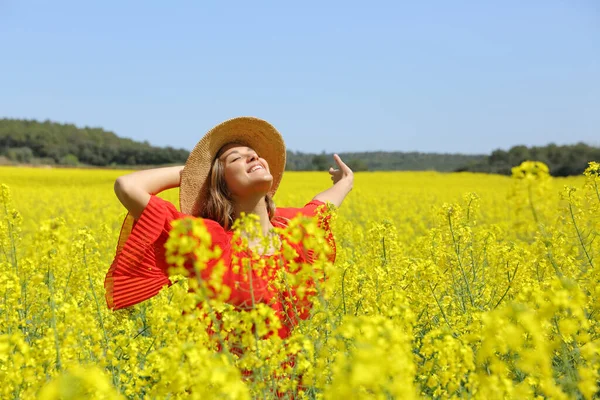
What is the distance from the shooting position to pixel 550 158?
1437 inches

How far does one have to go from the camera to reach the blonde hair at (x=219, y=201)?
3.38m

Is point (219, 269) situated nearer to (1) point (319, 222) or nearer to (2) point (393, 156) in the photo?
(1) point (319, 222)

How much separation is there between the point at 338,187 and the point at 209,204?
2.97ft

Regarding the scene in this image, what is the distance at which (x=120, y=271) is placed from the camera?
3.22 meters

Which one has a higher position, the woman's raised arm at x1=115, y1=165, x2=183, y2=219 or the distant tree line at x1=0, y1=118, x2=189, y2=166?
the distant tree line at x1=0, y1=118, x2=189, y2=166

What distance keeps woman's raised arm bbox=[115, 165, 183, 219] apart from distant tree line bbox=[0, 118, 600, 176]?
3105 centimetres

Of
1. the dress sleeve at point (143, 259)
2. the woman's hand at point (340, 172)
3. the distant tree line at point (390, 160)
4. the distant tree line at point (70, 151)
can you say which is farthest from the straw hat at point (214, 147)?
the distant tree line at point (390, 160)

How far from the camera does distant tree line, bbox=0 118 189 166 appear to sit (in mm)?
43812

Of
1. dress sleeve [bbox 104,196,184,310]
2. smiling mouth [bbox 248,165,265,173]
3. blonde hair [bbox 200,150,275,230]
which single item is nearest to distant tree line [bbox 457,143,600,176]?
blonde hair [bbox 200,150,275,230]

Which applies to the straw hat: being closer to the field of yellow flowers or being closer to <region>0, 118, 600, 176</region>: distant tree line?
the field of yellow flowers

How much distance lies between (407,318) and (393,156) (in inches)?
2190

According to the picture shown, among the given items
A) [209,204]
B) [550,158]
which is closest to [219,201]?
[209,204]

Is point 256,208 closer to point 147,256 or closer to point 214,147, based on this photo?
point 214,147

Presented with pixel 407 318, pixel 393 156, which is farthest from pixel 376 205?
pixel 393 156
